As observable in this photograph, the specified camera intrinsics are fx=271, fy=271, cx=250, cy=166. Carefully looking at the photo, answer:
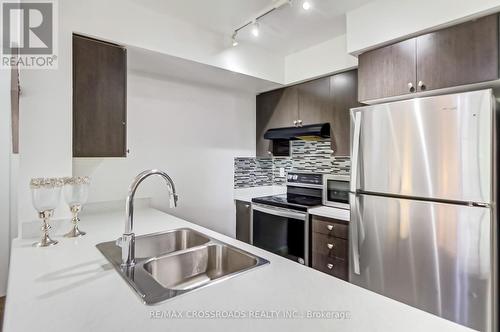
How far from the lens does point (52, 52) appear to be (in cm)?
165

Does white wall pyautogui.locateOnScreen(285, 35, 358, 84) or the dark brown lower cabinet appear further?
white wall pyautogui.locateOnScreen(285, 35, 358, 84)

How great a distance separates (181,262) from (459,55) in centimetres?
195

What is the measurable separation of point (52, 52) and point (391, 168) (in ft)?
7.31

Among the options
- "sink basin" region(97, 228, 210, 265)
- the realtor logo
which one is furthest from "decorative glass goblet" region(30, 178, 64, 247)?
the realtor logo

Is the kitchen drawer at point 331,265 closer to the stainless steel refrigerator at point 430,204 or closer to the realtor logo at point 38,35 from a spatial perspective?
the stainless steel refrigerator at point 430,204

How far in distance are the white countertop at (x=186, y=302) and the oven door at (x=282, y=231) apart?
1.28m

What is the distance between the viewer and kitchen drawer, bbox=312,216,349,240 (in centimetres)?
212

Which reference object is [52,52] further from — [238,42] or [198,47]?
[238,42]

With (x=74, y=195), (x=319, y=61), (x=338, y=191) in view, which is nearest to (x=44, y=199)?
(x=74, y=195)

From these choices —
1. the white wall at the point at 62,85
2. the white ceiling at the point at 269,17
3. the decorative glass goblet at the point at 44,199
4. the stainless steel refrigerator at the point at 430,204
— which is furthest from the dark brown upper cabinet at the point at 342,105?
the decorative glass goblet at the point at 44,199

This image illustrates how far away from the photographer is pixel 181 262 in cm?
133

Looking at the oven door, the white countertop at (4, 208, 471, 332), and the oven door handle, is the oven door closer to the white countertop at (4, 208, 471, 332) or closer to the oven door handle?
the oven door handle

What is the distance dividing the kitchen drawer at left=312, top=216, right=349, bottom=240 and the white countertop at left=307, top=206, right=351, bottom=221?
4 cm

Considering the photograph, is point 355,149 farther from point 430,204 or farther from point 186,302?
point 186,302
